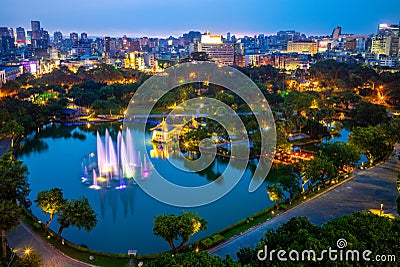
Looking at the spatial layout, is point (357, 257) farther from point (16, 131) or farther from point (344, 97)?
point (344, 97)

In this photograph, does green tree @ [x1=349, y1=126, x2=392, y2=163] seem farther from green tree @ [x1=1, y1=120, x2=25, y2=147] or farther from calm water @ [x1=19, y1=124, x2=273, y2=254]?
green tree @ [x1=1, y1=120, x2=25, y2=147]

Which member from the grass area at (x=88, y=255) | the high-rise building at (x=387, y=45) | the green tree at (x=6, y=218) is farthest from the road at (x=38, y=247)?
the high-rise building at (x=387, y=45)

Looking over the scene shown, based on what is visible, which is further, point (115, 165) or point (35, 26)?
point (35, 26)

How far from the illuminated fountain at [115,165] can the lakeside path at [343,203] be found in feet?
23.5

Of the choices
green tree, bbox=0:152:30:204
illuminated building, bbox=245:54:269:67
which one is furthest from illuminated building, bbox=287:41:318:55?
green tree, bbox=0:152:30:204

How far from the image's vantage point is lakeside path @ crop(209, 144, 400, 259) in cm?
1181

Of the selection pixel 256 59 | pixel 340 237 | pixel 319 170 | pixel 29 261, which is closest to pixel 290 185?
pixel 319 170

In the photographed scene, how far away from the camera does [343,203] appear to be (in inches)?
554

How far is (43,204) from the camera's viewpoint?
40.2 ft

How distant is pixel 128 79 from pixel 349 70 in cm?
3051

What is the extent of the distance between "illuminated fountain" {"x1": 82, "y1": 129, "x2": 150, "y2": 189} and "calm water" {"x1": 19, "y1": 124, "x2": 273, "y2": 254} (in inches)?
20.2

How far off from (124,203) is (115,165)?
4645 millimetres

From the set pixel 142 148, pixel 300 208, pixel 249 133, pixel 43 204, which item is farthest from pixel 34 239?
pixel 249 133

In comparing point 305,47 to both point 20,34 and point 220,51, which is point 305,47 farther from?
point 20,34
